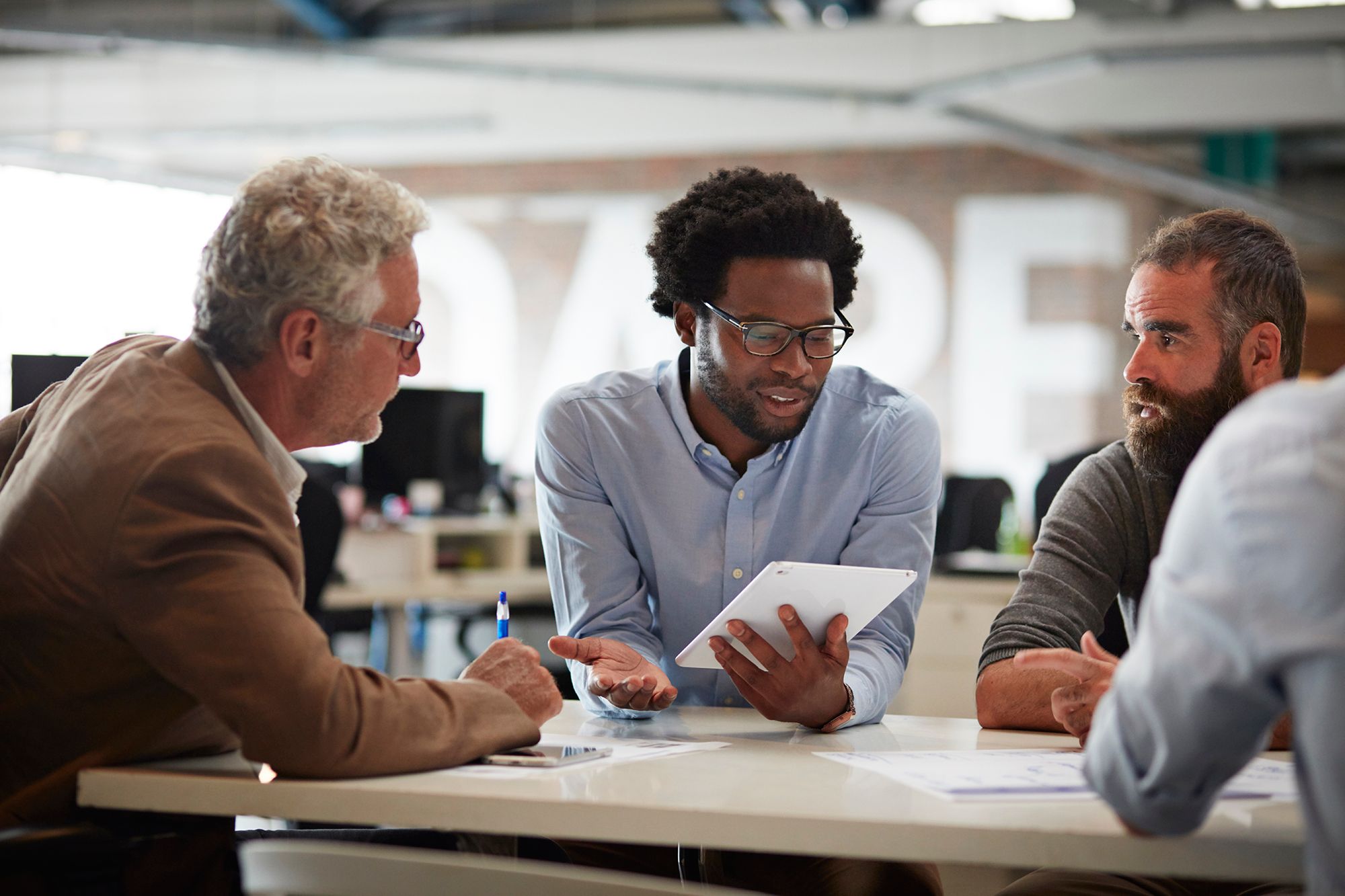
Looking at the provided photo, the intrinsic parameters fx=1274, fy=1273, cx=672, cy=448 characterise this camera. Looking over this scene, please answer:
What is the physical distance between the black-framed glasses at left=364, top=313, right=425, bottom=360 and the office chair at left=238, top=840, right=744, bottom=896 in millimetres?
707

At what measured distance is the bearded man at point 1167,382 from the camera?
1946 mm

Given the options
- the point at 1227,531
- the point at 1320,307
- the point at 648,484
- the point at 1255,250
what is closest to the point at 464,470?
the point at 648,484

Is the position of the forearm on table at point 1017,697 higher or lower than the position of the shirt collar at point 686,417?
lower

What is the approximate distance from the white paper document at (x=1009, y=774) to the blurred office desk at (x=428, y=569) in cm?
363

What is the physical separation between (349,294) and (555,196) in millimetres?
8816

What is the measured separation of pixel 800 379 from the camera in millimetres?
2078

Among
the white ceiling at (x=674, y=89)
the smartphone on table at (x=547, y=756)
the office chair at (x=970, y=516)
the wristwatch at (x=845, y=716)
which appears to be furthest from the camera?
the white ceiling at (x=674, y=89)

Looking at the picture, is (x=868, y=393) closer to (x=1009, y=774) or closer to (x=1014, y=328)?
(x=1009, y=774)

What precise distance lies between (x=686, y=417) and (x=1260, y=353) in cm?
93

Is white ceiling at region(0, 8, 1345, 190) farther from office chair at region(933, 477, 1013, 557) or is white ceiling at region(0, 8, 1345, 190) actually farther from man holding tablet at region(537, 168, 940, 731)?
man holding tablet at region(537, 168, 940, 731)

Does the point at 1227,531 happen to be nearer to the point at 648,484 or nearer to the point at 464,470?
the point at 648,484

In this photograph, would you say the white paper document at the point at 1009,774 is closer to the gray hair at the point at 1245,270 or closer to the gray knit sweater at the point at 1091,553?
the gray knit sweater at the point at 1091,553

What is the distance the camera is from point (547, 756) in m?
1.48

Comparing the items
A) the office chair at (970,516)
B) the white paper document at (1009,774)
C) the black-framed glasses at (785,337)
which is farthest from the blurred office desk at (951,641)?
the white paper document at (1009,774)
